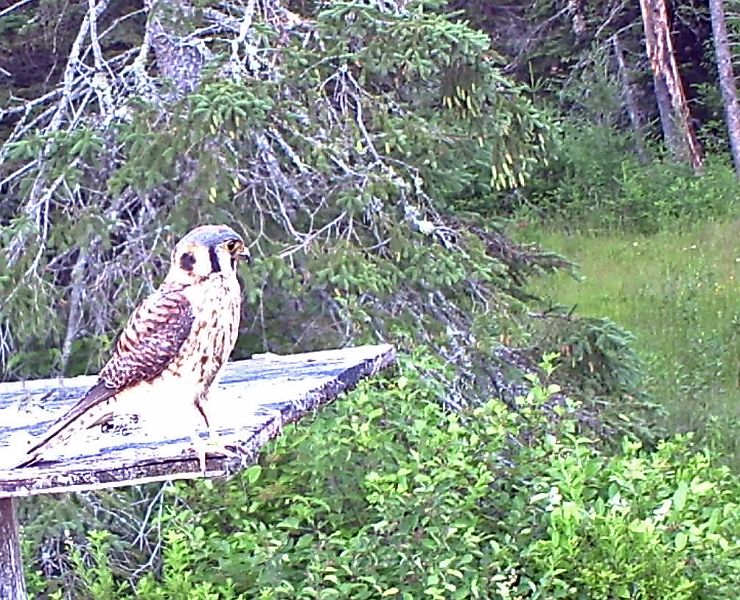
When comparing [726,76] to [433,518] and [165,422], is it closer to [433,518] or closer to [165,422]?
[433,518]

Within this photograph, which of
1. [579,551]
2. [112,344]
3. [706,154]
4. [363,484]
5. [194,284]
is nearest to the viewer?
[194,284]

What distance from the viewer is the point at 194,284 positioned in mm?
2863

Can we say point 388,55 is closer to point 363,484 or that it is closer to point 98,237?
point 98,237

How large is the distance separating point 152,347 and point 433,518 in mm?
1592

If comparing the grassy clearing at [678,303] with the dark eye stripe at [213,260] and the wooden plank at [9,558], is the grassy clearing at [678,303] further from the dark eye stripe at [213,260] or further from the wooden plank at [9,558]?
the dark eye stripe at [213,260]

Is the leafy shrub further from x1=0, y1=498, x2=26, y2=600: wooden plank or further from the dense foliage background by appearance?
x1=0, y1=498, x2=26, y2=600: wooden plank

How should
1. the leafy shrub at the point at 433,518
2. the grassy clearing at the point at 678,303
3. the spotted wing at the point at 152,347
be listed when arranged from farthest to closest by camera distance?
the grassy clearing at the point at 678,303, the leafy shrub at the point at 433,518, the spotted wing at the point at 152,347

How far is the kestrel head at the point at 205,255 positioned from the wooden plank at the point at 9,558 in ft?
2.61

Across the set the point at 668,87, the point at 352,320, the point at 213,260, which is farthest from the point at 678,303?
the point at 213,260

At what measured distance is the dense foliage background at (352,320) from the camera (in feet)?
13.6

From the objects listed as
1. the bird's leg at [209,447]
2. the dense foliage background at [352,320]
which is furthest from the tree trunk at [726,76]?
the bird's leg at [209,447]

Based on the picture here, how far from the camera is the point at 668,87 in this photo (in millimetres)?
16422

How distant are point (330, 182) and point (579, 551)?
5.73 ft

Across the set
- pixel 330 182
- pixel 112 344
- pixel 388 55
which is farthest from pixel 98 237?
pixel 388 55
